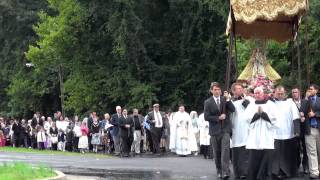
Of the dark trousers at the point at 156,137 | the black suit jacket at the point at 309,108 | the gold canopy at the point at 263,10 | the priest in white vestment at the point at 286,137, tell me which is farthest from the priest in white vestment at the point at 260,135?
the dark trousers at the point at 156,137

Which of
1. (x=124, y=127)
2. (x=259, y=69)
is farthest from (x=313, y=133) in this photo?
(x=124, y=127)

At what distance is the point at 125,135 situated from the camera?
26.6 meters

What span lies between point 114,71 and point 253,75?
21.3 meters

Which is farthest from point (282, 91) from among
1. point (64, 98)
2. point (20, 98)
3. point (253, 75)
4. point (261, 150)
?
point (20, 98)

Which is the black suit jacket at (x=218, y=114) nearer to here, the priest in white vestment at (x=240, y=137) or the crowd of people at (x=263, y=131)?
the crowd of people at (x=263, y=131)

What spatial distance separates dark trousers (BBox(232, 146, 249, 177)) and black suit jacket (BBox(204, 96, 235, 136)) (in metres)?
0.61

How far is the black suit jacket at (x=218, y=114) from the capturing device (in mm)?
14711

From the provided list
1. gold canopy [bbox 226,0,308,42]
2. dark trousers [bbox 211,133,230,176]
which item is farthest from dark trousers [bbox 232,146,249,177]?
gold canopy [bbox 226,0,308,42]

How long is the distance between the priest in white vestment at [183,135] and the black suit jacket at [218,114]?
461 inches

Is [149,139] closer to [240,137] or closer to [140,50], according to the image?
[140,50]

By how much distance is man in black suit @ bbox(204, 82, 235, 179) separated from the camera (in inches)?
577

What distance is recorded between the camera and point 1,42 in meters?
59.8

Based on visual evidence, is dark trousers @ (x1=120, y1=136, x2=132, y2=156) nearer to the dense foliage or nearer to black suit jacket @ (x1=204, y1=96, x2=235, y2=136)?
black suit jacket @ (x1=204, y1=96, x2=235, y2=136)

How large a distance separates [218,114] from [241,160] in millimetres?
1316
